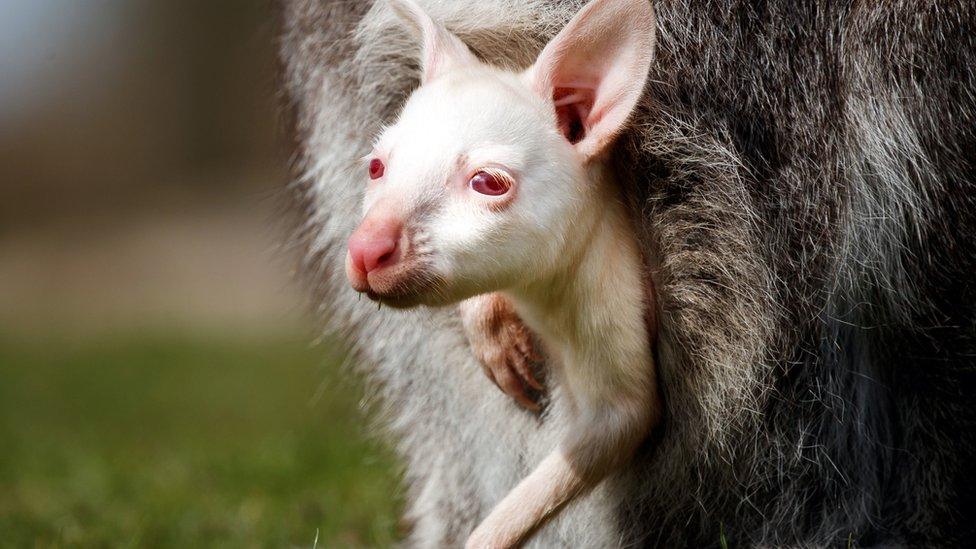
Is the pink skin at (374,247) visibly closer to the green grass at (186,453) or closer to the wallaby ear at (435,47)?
the wallaby ear at (435,47)

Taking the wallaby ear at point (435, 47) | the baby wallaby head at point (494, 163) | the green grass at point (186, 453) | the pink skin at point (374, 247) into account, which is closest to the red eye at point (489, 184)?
the baby wallaby head at point (494, 163)

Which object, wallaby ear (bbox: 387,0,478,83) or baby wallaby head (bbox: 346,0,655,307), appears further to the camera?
wallaby ear (bbox: 387,0,478,83)

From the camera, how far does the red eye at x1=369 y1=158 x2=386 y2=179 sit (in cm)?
226

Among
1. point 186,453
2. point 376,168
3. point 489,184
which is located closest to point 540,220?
point 489,184

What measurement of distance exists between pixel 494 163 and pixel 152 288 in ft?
40.7

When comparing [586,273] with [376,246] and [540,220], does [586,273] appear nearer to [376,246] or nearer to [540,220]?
[540,220]

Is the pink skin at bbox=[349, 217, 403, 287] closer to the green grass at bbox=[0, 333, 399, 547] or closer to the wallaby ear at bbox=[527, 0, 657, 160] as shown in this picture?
the wallaby ear at bbox=[527, 0, 657, 160]

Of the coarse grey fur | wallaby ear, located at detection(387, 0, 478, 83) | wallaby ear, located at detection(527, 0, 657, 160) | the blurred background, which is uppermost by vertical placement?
wallaby ear, located at detection(387, 0, 478, 83)

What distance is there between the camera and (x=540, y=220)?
225 cm

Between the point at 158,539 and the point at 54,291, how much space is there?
1093 centimetres

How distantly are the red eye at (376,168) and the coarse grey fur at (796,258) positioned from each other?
0.52 m

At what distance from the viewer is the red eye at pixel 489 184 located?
2186 millimetres

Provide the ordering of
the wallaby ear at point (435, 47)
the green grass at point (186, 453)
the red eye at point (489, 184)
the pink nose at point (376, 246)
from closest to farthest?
the pink nose at point (376, 246)
the red eye at point (489, 184)
the wallaby ear at point (435, 47)
the green grass at point (186, 453)

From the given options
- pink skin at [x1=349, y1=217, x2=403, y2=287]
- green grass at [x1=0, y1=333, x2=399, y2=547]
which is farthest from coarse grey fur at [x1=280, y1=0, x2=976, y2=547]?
green grass at [x1=0, y1=333, x2=399, y2=547]
